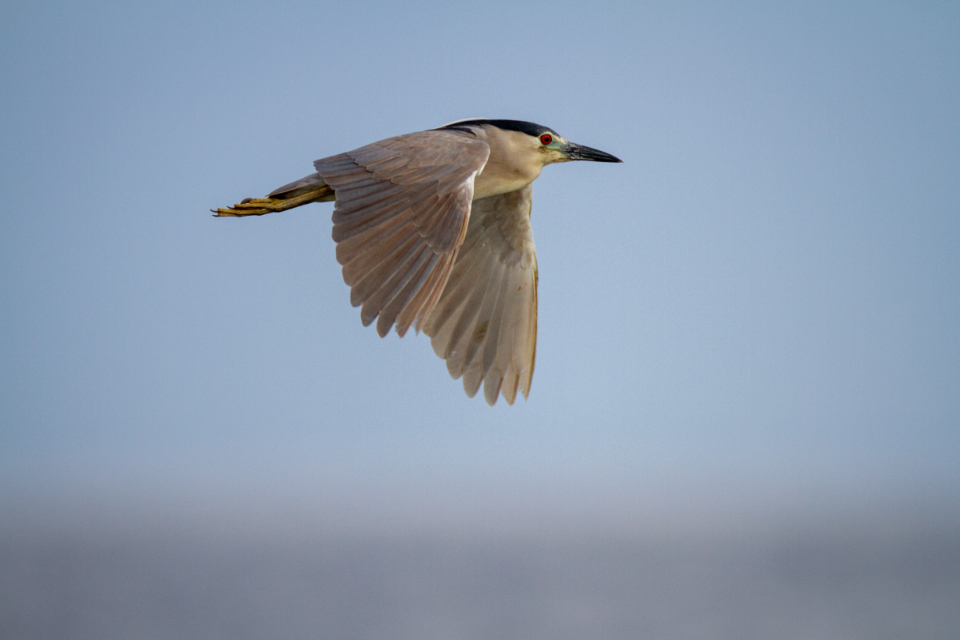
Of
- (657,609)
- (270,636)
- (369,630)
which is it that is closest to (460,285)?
(270,636)

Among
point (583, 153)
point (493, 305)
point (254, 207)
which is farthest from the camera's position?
point (493, 305)

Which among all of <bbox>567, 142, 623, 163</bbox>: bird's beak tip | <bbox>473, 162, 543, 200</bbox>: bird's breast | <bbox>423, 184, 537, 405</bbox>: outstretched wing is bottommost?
<bbox>423, 184, 537, 405</bbox>: outstretched wing

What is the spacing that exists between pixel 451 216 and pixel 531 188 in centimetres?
200

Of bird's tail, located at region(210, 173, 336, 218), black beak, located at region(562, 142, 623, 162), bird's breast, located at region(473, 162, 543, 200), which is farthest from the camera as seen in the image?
black beak, located at region(562, 142, 623, 162)

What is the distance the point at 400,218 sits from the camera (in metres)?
4.80

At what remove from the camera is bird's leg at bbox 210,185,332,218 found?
220 inches

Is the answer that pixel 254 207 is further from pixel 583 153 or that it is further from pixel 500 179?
pixel 583 153

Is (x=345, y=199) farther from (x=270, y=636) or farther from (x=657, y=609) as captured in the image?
(x=657, y=609)

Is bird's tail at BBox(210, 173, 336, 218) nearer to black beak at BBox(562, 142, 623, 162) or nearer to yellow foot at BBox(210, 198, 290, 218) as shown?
yellow foot at BBox(210, 198, 290, 218)

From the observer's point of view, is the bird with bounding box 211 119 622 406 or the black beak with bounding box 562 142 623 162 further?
the black beak with bounding box 562 142 623 162

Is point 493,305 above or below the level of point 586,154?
below

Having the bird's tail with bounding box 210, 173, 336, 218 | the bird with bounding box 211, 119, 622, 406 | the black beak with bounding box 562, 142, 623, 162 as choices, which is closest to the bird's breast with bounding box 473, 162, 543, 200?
the bird with bounding box 211, 119, 622, 406

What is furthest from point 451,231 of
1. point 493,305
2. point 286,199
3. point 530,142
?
point 493,305

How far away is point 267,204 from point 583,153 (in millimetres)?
2213
